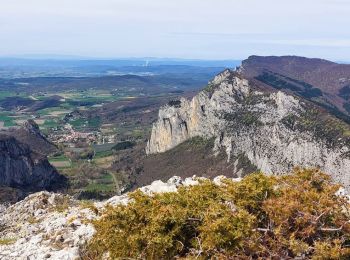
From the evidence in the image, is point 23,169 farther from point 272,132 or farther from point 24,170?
point 272,132

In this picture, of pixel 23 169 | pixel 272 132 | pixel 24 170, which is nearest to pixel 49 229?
pixel 272 132

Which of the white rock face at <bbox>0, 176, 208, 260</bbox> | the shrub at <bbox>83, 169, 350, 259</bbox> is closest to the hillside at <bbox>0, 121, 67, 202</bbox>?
the white rock face at <bbox>0, 176, 208, 260</bbox>

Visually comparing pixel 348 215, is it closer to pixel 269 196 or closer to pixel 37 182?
pixel 269 196

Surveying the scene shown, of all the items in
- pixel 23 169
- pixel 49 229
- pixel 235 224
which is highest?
pixel 235 224

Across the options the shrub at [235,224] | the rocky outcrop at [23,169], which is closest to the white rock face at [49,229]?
the shrub at [235,224]

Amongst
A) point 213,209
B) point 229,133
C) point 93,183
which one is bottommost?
point 93,183

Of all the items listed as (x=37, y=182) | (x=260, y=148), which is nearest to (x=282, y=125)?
(x=260, y=148)

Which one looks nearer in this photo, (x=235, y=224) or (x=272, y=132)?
(x=235, y=224)
